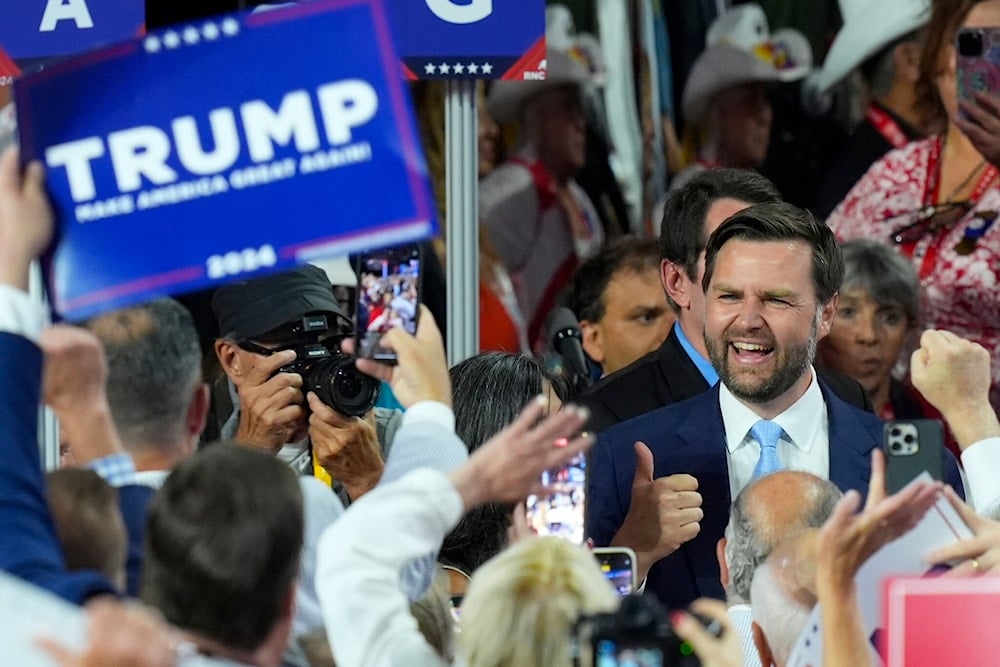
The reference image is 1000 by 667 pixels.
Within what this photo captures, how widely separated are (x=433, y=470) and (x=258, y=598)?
0.41 m

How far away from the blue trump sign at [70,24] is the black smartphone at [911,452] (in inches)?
87.3

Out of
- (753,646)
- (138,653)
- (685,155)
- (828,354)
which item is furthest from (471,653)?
(685,155)

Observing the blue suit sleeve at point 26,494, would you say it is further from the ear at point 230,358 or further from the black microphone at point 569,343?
the black microphone at point 569,343

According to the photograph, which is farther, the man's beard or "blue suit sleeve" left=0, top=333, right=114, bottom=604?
the man's beard

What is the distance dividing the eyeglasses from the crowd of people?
0.01m

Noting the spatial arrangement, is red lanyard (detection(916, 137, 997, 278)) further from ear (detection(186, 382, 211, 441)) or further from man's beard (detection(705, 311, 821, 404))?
ear (detection(186, 382, 211, 441))

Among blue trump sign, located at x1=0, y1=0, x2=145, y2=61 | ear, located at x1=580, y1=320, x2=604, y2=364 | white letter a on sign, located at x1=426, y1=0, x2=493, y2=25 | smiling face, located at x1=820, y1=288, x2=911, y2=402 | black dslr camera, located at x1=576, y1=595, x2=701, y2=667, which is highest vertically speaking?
blue trump sign, located at x1=0, y1=0, x2=145, y2=61

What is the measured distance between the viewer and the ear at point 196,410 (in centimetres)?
321

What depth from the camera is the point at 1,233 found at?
111 inches

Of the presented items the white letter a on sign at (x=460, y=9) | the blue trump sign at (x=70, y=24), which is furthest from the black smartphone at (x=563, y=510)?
the blue trump sign at (x=70, y=24)

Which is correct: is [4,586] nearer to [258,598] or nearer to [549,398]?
[258,598]

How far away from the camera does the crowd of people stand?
2.57 meters

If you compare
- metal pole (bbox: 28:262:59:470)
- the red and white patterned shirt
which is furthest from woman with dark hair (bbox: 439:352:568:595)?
the red and white patterned shirt

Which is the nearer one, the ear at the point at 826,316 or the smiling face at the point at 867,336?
the ear at the point at 826,316
